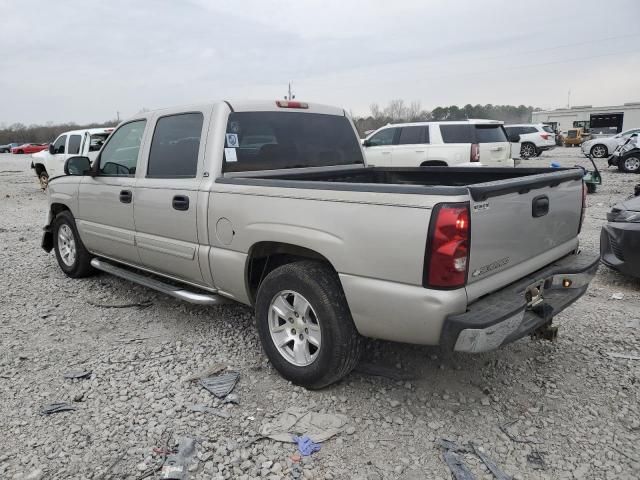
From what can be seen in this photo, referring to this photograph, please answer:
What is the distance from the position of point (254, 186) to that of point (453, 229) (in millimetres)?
1408

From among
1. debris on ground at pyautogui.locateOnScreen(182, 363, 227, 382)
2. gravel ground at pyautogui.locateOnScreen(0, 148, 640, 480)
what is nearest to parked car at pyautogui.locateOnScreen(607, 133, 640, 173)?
gravel ground at pyautogui.locateOnScreen(0, 148, 640, 480)

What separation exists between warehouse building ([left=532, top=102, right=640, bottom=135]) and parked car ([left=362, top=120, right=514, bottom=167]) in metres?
45.4

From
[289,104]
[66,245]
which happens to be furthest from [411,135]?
[66,245]

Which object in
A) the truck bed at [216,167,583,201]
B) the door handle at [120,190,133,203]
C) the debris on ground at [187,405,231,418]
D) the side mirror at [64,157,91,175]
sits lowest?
the debris on ground at [187,405,231,418]

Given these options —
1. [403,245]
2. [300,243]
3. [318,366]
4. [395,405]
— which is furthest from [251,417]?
[403,245]

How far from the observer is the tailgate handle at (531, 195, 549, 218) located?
115 inches

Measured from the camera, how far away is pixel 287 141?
4086 millimetres

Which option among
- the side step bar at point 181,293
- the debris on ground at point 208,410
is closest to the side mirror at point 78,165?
the side step bar at point 181,293

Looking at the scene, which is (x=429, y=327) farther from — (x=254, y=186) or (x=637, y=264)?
(x=637, y=264)

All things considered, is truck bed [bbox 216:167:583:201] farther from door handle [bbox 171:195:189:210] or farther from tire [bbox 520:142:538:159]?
tire [bbox 520:142:538:159]

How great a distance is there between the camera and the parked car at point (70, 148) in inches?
502

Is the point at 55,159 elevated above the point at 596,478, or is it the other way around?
the point at 55,159

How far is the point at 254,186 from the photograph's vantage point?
325cm

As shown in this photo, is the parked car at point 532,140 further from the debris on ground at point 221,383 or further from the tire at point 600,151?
the debris on ground at point 221,383
